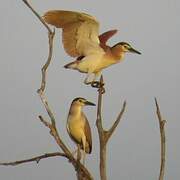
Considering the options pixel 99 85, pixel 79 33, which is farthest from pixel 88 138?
pixel 79 33

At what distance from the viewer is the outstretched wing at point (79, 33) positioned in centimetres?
102

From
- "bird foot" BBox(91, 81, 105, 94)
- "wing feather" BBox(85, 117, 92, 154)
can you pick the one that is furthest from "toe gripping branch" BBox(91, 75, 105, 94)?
"wing feather" BBox(85, 117, 92, 154)

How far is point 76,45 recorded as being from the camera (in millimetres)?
1079

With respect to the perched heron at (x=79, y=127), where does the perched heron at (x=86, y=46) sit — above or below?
above

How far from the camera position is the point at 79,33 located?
107 centimetres

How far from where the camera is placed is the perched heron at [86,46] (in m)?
1.03

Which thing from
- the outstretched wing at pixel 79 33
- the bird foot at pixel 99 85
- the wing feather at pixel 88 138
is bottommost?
the wing feather at pixel 88 138

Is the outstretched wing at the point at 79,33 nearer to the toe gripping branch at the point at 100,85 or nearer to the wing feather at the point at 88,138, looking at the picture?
the toe gripping branch at the point at 100,85

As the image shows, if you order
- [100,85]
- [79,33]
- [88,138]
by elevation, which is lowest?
[88,138]

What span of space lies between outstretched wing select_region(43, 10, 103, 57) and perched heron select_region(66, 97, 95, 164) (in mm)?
130

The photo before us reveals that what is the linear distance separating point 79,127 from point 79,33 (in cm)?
23

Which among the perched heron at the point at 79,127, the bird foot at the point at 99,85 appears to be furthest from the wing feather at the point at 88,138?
the bird foot at the point at 99,85

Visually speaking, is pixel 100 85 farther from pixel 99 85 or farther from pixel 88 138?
pixel 88 138

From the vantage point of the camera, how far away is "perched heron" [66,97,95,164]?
107cm
